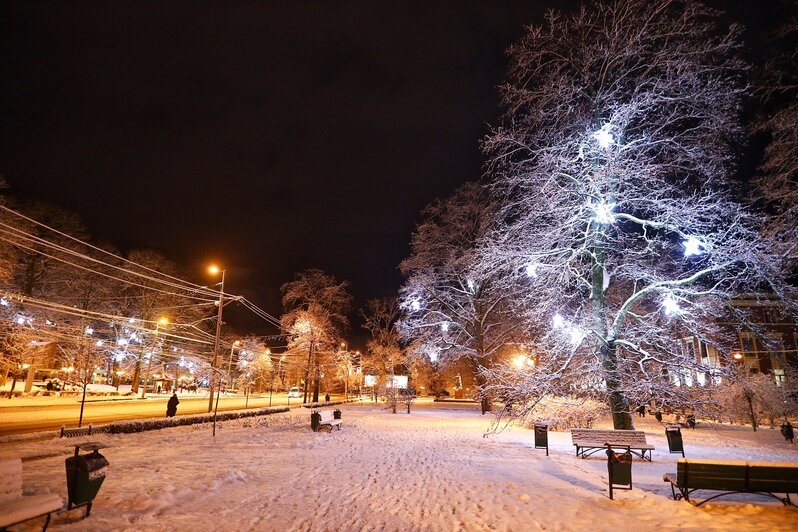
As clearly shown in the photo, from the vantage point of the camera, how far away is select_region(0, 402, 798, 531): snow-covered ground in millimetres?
6266

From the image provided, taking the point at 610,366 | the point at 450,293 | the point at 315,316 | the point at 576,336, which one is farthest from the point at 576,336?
the point at 315,316

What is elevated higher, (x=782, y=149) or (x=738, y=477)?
(x=782, y=149)

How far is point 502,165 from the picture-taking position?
13.1 meters

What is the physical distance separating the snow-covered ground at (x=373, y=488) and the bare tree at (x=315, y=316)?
2179 cm

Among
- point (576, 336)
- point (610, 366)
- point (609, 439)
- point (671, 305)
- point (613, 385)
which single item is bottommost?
point (609, 439)

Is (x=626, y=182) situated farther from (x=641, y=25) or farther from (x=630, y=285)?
(x=630, y=285)

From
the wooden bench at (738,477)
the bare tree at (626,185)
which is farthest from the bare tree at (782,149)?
the wooden bench at (738,477)

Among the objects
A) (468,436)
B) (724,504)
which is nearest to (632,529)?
(724,504)

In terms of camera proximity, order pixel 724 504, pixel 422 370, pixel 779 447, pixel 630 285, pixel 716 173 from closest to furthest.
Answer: pixel 724 504, pixel 716 173, pixel 779 447, pixel 630 285, pixel 422 370

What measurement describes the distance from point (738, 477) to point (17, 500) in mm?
10465

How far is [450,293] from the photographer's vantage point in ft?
93.2

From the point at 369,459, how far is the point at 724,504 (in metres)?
7.87

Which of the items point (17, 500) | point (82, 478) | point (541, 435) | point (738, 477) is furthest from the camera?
point (541, 435)

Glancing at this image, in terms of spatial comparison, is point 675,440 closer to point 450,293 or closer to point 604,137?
point 604,137
